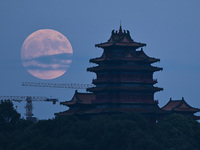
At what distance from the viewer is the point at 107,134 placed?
5837 inches

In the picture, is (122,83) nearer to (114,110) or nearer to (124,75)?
(124,75)

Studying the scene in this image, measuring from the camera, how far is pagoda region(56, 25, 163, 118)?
16538 cm

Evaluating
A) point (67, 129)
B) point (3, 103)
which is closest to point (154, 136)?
point (67, 129)

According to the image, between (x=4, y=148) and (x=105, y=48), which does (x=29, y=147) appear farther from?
(x=105, y=48)

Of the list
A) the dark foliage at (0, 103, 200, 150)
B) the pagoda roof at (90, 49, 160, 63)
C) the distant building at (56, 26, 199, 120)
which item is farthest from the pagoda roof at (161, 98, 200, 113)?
the pagoda roof at (90, 49, 160, 63)

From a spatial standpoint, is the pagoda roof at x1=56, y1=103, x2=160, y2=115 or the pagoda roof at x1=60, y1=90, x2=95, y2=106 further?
the pagoda roof at x1=60, y1=90, x2=95, y2=106

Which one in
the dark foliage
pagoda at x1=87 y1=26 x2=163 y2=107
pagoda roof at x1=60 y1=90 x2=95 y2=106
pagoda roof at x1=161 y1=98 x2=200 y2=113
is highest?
pagoda at x1=87 y1=26 x2=163 y2=107

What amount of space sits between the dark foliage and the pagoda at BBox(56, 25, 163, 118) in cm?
563

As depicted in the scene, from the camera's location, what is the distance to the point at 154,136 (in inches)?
5935

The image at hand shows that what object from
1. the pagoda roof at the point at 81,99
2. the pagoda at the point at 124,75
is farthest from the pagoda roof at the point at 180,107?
the pagoda roof at the point at 81,99

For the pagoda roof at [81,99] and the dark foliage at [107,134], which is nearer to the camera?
the dark foliage at [107,134]

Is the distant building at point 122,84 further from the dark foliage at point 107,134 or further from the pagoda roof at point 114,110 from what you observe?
the dark foliage at point 107,134

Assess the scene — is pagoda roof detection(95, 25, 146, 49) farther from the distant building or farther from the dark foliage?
the dark foliage

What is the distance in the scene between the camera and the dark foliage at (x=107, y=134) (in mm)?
147375
